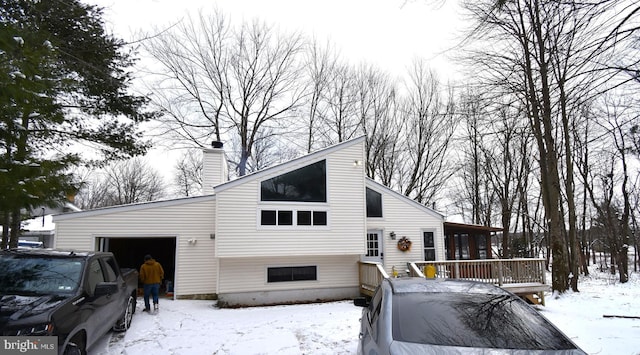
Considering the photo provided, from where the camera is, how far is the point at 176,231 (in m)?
10.5

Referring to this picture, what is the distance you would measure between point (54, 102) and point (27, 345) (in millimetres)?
4662

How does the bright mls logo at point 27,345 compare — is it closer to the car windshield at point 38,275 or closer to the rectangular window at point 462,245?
the car windshield at point 38,275

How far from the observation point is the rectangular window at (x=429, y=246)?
12969 millimetres

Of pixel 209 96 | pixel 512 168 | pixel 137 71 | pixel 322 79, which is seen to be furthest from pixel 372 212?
pixel 512 168

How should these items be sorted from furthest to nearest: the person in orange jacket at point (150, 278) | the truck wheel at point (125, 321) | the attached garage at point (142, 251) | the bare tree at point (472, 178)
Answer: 1. the bare tree at point (472, 178)
2. the attached garage at point (142, 251)
3. the person in orange jacket at point (150, 278)
4. the truck wheel at point (125, 321)

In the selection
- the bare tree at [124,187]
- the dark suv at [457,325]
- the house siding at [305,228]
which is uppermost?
the bare tree at [124,187]

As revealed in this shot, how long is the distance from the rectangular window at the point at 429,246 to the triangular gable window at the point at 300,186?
4.73 metres

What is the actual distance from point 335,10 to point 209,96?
16771 mm

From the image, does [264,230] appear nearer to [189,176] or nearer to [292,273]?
[292,273]

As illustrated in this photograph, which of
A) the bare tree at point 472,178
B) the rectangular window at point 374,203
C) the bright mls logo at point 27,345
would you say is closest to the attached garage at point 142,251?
the rectangular window at point 374,203

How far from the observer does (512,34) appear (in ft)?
30.9

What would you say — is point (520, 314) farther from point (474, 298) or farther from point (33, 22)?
point (33, 22)

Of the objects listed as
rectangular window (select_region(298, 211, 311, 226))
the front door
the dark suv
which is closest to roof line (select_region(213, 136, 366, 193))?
rectangular window (select_region(298, 211, 311, 226))

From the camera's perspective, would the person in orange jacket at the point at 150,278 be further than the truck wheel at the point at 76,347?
Yes
